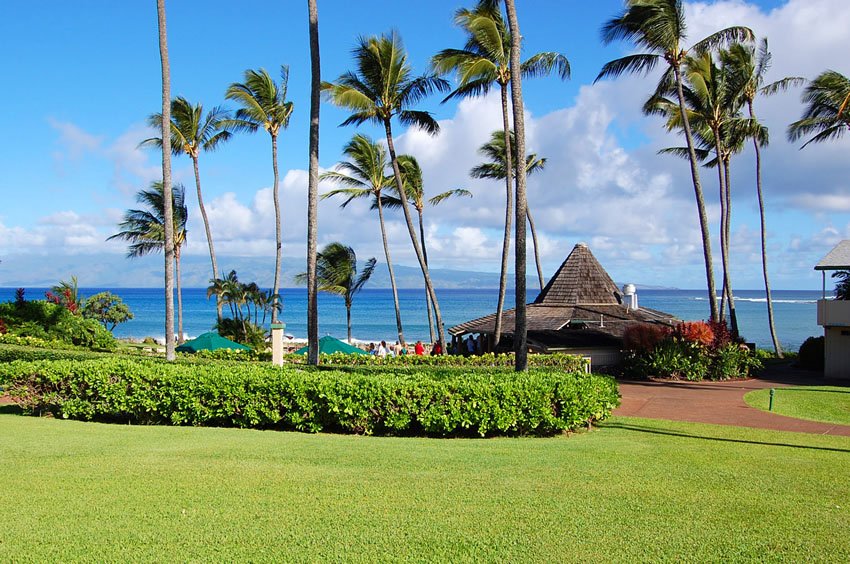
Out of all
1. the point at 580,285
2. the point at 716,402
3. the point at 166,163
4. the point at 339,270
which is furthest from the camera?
the point at 339,270

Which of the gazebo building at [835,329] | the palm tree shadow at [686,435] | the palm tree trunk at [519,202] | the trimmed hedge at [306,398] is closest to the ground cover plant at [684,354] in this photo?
the gazebo building at [835,329]

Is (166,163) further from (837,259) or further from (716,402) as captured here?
(837,259)

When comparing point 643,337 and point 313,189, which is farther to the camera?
point 643,337

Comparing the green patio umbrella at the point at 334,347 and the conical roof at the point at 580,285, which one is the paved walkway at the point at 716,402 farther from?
the green patio umbrella at the point at 334,347

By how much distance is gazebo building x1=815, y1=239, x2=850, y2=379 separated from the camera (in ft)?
75.5

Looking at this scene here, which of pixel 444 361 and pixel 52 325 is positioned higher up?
pixel 52 325

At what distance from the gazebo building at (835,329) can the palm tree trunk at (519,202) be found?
47.7ft

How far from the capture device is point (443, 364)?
18.0 meters

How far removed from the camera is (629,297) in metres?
28.4

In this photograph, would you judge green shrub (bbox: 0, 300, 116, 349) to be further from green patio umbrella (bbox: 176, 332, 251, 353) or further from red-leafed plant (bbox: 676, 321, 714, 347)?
red-leafed plant (bbox: 676, 321, 714, 347)

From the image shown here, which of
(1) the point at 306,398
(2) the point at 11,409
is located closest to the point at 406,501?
(1) the point at 306,398

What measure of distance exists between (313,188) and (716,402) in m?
11.2

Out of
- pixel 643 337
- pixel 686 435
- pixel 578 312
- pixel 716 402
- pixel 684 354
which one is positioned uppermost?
pixel 578 312

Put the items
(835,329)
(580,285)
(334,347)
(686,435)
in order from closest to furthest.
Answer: (686,435) → (334,347) → (835,329) → (580,285)
